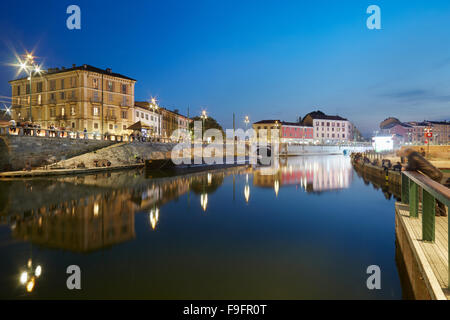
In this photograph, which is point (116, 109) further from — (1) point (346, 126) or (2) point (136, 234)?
(1) point (346, 126)

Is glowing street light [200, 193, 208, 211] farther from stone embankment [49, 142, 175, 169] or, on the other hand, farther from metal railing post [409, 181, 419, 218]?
stone embankment [49, 142, 175, 169]

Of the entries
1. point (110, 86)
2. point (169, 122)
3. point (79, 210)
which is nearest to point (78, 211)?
point (79, 210)

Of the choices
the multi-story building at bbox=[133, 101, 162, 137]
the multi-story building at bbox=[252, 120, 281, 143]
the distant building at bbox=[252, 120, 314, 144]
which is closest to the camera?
the multi-story building at bbox=[133, 101, 162, 137]

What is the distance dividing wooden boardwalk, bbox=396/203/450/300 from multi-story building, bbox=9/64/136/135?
4871cm

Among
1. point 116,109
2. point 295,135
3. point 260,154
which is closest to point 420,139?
point 295,135

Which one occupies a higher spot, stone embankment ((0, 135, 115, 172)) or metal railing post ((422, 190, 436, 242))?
stone embankment ((0, 135, 115, 172))

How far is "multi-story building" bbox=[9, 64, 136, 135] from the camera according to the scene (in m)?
46.6

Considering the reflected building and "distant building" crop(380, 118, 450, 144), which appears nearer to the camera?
the reflected building

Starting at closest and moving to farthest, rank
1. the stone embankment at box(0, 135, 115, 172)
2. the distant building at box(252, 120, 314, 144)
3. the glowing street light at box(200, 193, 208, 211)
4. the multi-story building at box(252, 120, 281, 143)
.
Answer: the glowing street light at box(200, 193, 208, 211)
the stone embankment at box(0, 135, 115, 172)
the multi-story building at box(252, 120, 281, 143)
the distant building at box(252, 120, 314, 144)

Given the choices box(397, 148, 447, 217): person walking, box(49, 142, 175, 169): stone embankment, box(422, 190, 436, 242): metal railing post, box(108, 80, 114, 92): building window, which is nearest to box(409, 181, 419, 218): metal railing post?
box(397, 148, 447, 217): person walking

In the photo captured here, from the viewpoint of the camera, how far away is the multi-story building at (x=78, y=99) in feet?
153

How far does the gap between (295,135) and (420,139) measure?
74.1m

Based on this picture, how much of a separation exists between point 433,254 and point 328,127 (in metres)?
103
